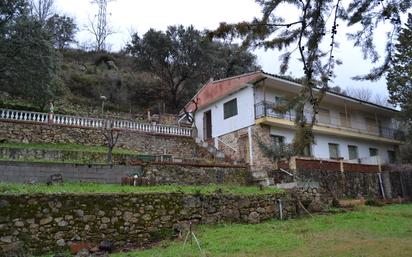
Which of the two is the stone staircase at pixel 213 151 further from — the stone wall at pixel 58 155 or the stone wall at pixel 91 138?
the stone wall at pixel 58 155

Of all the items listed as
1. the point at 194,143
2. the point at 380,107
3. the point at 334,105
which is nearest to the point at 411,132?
the point at 380,107

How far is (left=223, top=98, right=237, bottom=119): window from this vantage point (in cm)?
2230

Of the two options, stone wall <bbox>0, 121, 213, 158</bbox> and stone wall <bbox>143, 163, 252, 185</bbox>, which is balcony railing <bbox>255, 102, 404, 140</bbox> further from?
stone wall <bbox>143, 163, 252, 185</bbox>

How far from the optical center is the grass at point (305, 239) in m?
7.83

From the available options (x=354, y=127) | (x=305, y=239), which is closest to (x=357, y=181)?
(x=354, y=127)

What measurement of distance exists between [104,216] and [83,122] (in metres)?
11.5

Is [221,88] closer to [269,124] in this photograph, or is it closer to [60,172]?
[269,124]

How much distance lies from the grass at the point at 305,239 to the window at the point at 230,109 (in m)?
10.7

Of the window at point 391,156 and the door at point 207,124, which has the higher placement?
the door at point 207,124

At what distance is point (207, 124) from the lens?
24859mm

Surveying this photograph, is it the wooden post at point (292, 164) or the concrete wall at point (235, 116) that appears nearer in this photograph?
the wooden post at point (292, 164)

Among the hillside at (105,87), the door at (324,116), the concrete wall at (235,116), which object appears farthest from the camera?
the hillside at (105,87)

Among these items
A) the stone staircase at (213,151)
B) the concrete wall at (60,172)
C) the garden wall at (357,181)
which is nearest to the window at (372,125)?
the garden wall at (357,181)

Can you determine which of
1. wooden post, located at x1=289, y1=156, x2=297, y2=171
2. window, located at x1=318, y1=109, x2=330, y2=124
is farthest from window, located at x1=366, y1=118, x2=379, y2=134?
wooden post, located at x1=289, y1=156, x2=297, y2=171
